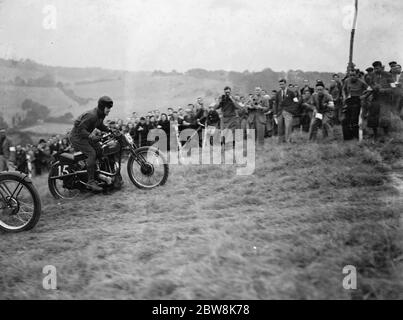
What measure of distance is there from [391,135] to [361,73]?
2.92 meters

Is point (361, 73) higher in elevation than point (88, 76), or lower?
lower

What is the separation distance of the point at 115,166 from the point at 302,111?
264 inches

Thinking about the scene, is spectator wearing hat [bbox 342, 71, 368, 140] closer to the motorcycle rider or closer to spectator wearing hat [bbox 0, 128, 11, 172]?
the motorcycle rider

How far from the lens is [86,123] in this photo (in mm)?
6410

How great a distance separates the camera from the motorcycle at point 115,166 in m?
6.76

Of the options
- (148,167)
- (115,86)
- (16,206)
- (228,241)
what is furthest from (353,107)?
(115,86)

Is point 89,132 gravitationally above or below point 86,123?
below

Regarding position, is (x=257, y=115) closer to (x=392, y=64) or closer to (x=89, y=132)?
(x=392, y=64)

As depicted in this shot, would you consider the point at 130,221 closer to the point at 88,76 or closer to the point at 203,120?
the point at 203,120

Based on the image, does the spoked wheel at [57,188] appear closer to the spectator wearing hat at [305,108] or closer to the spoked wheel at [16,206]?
the spoked wheel at [16,206]

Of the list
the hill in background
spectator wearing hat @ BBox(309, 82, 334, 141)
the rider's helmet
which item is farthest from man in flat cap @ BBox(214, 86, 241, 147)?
the hill in background

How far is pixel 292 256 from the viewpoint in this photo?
3197 millimetres
